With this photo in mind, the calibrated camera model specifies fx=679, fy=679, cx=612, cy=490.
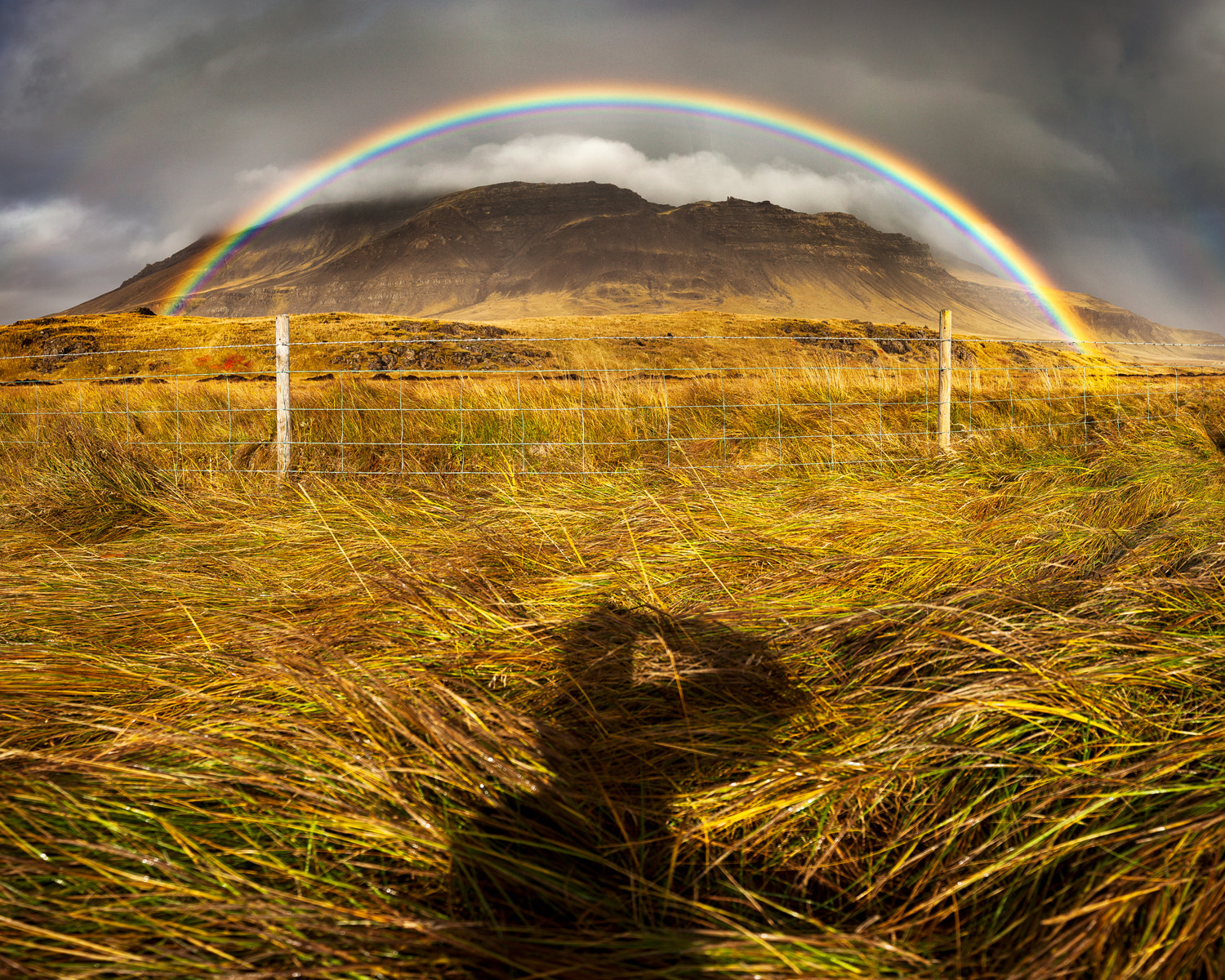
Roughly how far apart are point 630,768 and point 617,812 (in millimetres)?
151

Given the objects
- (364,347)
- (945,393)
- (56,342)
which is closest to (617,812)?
(945,393)

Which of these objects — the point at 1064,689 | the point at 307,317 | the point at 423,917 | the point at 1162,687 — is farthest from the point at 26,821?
the point at 307,317

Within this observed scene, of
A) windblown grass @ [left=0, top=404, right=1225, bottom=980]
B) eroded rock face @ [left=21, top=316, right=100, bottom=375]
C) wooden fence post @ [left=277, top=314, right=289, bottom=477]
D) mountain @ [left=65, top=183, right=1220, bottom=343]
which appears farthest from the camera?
mountain @ [left=65, top=183, right=1220, bottom=343]

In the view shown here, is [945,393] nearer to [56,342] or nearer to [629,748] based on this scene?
[629,748]

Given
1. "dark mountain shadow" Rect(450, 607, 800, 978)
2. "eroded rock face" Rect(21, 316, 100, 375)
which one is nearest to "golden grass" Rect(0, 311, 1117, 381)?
"eroded rock face" Rect(21, 316, 100, 375)

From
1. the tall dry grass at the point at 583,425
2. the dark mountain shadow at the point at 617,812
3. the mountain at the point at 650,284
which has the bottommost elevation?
the dark mountain shadow at the point at 617,812

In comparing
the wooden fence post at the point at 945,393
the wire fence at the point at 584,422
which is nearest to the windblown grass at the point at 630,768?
the wire fence at the point at 584,422

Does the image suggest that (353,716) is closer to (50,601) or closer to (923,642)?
(923,642)

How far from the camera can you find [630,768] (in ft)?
4.94

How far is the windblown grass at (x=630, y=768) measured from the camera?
103 centimetres

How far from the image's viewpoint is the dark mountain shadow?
41.3 inches

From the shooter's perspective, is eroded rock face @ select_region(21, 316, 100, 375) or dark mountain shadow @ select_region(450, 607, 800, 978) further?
eroded rock face @ select_region(21, 316, 100, 375)

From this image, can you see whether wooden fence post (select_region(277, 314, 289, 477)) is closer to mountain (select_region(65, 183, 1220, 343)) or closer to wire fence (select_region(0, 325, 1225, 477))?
wire fence (select_region(0, 325, 1225, 477))

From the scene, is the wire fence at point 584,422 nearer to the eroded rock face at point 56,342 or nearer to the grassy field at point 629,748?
the grassy field at point 629,748
